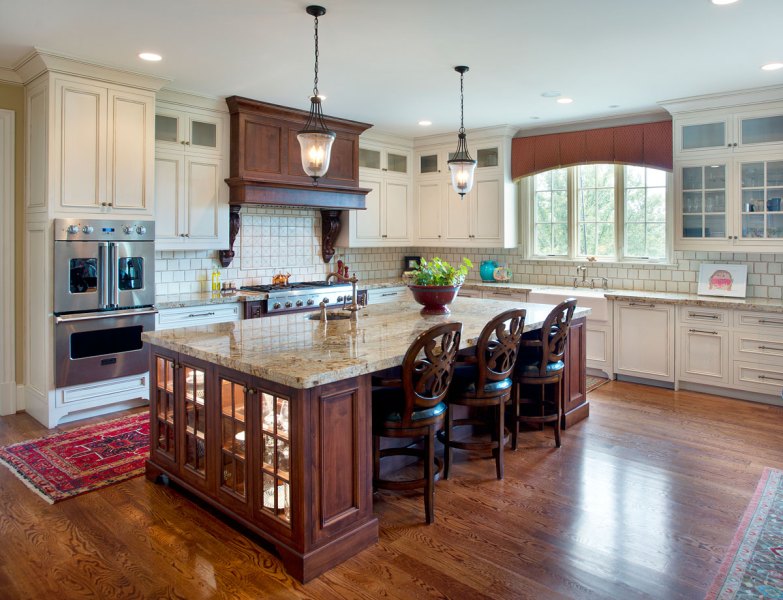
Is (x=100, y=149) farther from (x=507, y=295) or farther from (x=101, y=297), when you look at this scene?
(x=507, y=295)

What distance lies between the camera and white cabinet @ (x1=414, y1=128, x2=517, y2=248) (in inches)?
269

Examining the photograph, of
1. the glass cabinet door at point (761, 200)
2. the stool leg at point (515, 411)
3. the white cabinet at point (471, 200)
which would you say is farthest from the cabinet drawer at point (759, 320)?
the white cabinet at point (471, 200)

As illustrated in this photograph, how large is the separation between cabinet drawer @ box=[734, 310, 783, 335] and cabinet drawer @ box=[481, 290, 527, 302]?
207cm

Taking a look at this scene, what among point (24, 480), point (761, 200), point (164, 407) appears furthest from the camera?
point (761, 200)

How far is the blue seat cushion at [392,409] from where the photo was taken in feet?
9.36

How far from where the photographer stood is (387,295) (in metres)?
7.07

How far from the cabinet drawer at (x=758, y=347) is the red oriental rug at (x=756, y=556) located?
6.56 feet

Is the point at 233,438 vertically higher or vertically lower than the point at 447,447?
higher

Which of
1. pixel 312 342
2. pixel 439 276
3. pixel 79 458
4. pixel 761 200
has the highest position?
pixel 761 200

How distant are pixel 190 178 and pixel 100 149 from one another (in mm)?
905

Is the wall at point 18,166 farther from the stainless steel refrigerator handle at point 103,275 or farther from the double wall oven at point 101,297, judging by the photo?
the stainless steel refrigerator handle at point 103,275

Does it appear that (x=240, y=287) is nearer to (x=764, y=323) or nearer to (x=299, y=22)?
(x=299, y=22)

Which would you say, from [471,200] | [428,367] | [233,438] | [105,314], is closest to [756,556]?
[428,367]

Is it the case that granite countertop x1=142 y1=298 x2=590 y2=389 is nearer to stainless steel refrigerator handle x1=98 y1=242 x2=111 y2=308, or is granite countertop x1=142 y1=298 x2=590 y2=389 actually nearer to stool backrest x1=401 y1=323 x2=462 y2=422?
stool backrest x1=401 y1=323 x2=462 y2=422
